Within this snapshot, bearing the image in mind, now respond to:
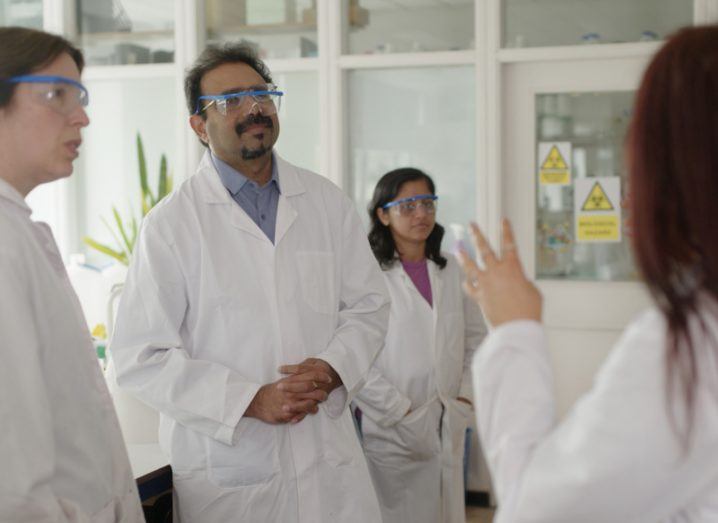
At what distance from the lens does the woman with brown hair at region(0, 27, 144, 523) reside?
1.38 metres

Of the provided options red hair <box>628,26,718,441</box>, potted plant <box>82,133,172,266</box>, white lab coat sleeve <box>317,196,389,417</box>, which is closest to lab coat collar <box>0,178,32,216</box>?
white lab coat sleeve <box>317,196,389,417</box>

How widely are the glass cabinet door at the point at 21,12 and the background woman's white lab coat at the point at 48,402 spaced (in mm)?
4068

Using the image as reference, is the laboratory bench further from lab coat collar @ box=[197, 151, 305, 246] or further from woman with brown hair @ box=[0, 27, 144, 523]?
lab coat collar @ box=[197, 151, 305, 246]

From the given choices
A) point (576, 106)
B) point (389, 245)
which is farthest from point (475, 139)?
point (389, 245)

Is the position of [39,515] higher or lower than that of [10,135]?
lower

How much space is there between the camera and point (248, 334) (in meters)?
2.16

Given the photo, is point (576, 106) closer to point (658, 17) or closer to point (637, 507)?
point (658, 17)

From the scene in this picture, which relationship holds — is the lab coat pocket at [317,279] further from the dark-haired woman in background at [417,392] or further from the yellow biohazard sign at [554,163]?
the yellow biohazard sign at [554,163]

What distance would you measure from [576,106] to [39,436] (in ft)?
11.5

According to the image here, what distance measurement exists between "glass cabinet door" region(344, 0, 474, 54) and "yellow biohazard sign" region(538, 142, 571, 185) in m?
0.62

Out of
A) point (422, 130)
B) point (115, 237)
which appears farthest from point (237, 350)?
point (115, 237)

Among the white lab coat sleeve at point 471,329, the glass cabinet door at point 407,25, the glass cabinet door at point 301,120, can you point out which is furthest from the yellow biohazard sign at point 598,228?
the glass cabinet door at point 301,120

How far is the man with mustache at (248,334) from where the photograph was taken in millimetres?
2090

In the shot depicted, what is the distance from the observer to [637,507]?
0.97m
